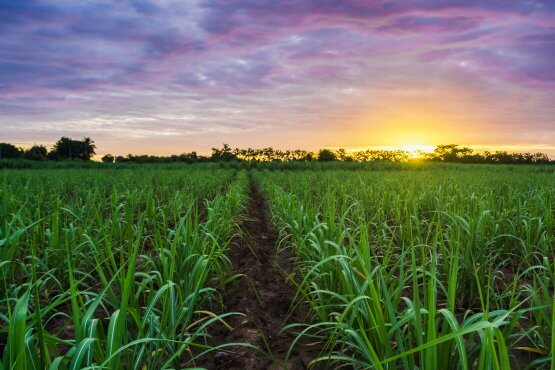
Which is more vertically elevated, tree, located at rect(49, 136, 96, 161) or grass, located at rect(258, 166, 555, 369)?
tree, located at rect(49, 136, 96, 161)

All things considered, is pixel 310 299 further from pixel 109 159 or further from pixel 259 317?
pixel 109 159

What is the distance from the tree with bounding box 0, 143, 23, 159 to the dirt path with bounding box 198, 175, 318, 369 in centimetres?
7161

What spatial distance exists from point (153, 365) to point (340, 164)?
32.2m

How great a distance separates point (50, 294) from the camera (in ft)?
11.3

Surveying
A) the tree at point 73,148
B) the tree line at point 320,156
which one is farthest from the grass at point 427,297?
the tree at point 73,148

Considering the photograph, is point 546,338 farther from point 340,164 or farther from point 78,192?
point 340,164

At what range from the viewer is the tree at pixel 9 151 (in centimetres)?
6338

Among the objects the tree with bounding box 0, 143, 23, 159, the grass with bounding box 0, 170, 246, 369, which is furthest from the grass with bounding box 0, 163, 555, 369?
the tree with bounding box 0, 143, 23, 159

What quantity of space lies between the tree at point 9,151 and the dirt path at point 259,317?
71.6m

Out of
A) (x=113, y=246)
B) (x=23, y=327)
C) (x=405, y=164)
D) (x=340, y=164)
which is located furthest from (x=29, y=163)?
(x=23, y=327)

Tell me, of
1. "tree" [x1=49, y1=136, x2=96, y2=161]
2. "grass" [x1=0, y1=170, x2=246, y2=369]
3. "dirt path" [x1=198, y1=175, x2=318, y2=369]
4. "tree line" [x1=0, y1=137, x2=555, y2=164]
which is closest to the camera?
"grass" [x1=0, y1=170, x2=246, y2=369]

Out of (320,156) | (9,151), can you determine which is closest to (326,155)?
(320,156)

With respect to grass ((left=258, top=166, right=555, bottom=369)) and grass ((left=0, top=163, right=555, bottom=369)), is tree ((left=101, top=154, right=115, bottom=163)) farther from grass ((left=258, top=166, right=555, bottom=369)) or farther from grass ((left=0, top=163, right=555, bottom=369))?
grass ((left=258, top=166, right=555, bottom=369))

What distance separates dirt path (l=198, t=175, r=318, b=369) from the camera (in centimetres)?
257
